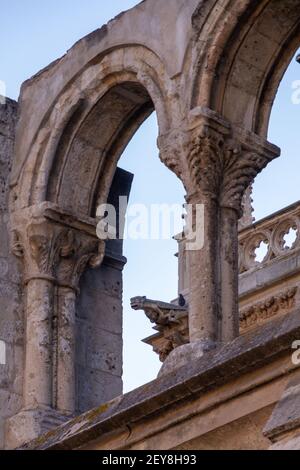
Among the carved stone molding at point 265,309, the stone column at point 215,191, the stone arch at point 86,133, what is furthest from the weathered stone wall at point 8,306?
the carved stone molding at point 265,309

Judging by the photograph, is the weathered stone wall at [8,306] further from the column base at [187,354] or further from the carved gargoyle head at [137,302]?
the carved gargoyle head at [137,302]

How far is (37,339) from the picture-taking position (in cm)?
1359

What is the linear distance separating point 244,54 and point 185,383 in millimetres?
2649

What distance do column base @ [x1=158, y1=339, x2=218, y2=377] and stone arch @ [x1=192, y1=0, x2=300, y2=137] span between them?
5.22 ft

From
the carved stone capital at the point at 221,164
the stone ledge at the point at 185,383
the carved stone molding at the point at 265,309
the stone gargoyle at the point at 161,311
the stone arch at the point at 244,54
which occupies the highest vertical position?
the carved stone molding at the point at 265,309

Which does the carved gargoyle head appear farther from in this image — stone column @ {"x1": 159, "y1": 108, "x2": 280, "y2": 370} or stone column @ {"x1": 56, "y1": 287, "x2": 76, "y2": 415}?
stone column @ {"x1": 159, "y1": 108, "x2": 280, "y2": 370}

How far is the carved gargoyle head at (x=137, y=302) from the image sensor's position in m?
17.5

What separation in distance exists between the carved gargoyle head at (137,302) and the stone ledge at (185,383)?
5165 mm

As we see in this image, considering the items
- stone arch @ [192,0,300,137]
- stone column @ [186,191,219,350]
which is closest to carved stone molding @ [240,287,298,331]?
stone arch @ [192,0,300,137]

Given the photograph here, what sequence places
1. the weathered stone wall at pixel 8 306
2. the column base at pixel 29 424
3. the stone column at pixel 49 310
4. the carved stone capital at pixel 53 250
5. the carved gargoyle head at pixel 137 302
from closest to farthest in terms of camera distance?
the column base at pixel 29 424
the stone column at pixel 49 310
the weathered stone wall at pixel 8 306
the carved stone capital at pixel 53 250
the carved gargoyle head at pixel 137 302

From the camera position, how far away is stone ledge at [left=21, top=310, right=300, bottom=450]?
1059cm

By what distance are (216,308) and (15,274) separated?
2.17 metres

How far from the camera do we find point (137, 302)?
58.2 ft

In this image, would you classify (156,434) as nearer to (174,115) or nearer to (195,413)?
(195,413)
